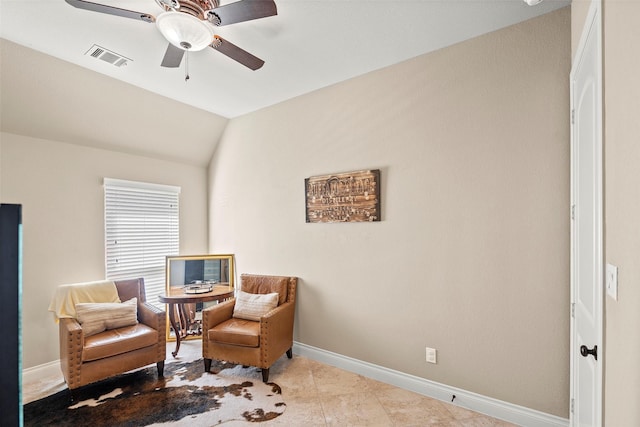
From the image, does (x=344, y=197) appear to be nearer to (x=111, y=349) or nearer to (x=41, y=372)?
(x=111, y=349)

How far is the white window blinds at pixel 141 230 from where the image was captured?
3.50 metres

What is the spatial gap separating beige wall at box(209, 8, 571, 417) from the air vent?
5.29ft

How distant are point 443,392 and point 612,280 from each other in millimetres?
1858

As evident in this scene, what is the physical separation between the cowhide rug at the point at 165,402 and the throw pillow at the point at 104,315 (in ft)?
1.66

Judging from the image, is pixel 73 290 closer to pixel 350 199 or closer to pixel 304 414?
pixel 304 414

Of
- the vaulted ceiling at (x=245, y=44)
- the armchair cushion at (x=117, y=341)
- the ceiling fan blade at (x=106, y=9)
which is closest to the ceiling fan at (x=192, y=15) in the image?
the ceiling fan blade at (x=106, y=9)

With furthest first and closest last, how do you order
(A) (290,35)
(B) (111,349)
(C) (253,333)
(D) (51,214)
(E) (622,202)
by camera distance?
(D) (51,214)
(C) (253,333)
(B) (111,349)
(A) (290,35)
(E) (622,202)

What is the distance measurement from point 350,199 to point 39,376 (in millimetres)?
3388

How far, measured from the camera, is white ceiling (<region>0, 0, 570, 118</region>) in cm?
204

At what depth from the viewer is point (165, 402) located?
2463 millimetres

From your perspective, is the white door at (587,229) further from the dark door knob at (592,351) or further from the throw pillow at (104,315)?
the throw pillow at (104,315)

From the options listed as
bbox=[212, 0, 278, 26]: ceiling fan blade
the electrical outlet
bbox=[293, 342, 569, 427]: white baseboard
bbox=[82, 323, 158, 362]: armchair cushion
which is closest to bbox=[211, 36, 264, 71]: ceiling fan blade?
bbox=[212, 0, 278, 26]: ceiling fan blade

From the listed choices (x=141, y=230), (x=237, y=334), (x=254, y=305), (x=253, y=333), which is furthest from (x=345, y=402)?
(x=141, y=230)

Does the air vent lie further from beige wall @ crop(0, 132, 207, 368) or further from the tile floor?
the tile floor
